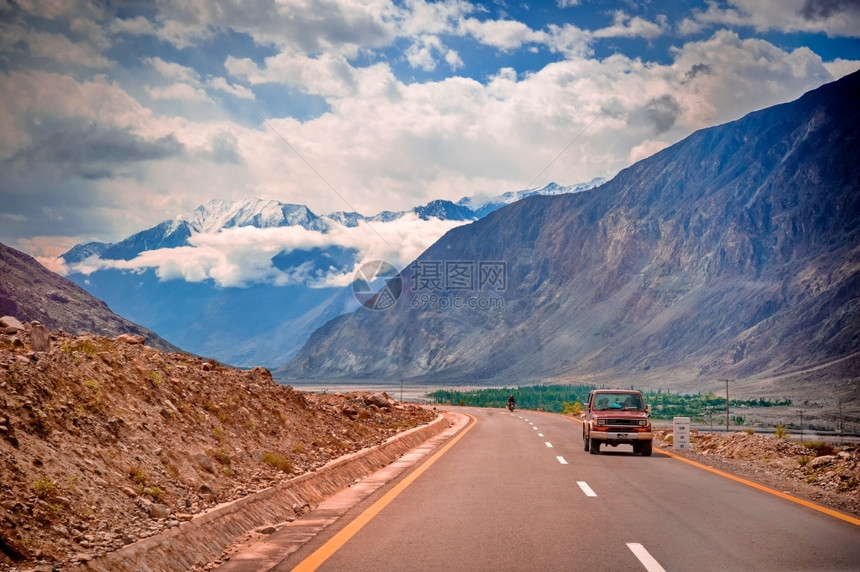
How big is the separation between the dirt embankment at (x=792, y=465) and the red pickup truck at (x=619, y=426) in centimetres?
145

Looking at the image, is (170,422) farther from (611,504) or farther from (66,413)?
(611,504)

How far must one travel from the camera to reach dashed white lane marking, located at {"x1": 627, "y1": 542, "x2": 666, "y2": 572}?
7930 mm

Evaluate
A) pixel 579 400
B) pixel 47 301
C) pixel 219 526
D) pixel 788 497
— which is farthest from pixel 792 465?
pixel 579 400

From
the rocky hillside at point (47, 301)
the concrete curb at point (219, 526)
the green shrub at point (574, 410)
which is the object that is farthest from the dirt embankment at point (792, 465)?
the green shrub at point (574, 410)

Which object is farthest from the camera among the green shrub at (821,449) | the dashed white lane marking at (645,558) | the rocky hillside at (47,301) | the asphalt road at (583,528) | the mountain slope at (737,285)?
the mountain slope at (737,285)

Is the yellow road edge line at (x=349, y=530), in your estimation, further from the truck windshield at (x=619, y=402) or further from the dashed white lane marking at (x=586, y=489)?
the truck windshield at (x=619, y=402)

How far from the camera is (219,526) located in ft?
30.4

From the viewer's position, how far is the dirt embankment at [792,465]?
14.5 m

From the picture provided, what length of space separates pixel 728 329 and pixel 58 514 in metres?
157

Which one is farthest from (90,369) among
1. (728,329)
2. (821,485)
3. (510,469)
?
(728,329)

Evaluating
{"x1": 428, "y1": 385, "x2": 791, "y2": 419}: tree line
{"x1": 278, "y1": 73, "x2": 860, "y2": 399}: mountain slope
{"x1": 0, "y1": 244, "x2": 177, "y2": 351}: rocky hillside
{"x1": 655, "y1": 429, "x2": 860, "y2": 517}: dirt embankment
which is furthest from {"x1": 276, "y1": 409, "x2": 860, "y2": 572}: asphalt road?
{"x1": 278, "y1": 73, "x2": 860, "y2": 399}: mountain slope

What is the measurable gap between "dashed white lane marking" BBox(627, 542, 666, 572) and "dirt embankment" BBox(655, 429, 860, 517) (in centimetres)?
454

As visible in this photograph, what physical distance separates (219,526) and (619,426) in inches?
601

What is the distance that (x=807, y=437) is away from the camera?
99562mm
